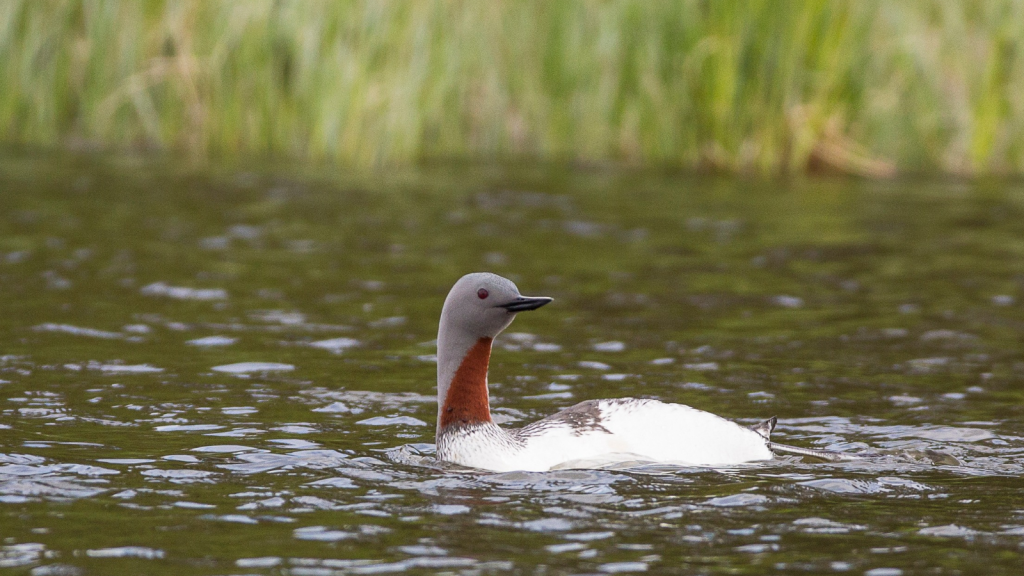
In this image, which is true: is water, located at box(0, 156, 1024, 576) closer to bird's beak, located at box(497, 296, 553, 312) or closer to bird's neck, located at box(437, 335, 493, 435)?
bird's neck, located at box(437, 335, 493, 435)

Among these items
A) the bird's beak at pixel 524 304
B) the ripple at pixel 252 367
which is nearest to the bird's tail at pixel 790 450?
the bird's beak at pixel 524 304

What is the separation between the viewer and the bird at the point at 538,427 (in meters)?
5.99

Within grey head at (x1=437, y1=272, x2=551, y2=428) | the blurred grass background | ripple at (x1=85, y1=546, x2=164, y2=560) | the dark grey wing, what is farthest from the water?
the blurred grass background

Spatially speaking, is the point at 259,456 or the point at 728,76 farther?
the point at 728,76

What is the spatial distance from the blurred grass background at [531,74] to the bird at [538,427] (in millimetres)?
8501

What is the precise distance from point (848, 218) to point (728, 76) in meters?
2.34

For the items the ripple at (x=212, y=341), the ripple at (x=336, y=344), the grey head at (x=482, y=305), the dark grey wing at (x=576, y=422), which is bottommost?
the dark grey wing at (x=576, y=422)

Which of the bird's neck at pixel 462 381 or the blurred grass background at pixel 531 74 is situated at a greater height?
the blurred grass background at pixel 531 74

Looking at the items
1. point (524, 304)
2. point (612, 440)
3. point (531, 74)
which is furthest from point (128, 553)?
point (531, 74)

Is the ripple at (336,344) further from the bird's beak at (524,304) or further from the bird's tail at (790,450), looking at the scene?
the bird's tail at (790,450)

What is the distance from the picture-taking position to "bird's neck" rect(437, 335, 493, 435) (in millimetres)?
6188

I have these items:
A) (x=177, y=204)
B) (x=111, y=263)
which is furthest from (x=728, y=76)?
(x=111, y=263)

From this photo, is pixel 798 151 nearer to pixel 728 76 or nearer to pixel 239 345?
pixel 728 76

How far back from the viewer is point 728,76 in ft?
50.4
